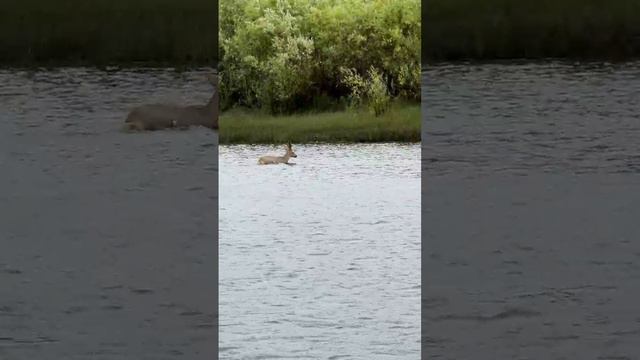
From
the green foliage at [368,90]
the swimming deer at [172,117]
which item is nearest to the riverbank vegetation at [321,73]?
the green foliage at [368,90]

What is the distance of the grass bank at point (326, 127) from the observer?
1111cm

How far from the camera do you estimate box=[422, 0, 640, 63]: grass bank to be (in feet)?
30.8

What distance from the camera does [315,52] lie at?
11.5m

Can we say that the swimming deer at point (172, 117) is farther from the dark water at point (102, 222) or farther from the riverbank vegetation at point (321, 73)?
the riverbank vegetation at point (321, 73)

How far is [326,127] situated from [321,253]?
12.1ft

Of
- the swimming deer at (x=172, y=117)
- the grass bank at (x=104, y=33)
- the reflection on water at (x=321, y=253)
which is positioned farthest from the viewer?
the swimming deer at (x=172, y=117)

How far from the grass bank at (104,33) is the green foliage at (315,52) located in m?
1.80

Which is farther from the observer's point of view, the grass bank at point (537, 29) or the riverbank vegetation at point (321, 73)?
the riverbank vegetation at point (321, 73)

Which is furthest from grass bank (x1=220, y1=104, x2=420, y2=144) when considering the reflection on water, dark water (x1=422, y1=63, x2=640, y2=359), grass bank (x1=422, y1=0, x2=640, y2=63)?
grass bank (x1=422, y1=0, x2=640, y2=63)

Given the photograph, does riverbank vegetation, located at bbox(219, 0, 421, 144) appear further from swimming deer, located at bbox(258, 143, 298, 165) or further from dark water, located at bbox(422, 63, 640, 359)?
swimming deer, located at bbox(258, 143, 298, 165)

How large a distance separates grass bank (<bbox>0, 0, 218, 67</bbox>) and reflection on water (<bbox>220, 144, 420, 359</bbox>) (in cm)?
133

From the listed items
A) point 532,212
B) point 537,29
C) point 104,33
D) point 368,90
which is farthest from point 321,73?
point 532,212

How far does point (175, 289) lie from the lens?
192 inches

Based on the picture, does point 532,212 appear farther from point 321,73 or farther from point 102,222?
point 321,73
